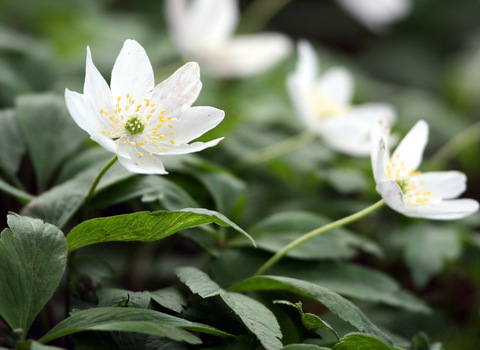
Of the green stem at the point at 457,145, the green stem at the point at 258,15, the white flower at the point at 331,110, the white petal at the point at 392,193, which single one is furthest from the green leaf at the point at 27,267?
the green stem at the point at 258,15

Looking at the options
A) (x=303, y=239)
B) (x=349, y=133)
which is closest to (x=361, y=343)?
(x=303, y=239)

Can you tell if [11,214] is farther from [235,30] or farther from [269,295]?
[235,30]

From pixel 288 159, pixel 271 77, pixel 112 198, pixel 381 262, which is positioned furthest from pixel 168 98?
pixel 271 77

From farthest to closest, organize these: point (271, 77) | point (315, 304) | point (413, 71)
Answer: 1. point (413, 71)
2. point (271, 77)
3. point (315, 304)

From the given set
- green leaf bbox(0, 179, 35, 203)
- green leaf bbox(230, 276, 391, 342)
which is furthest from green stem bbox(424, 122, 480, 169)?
green leaf bbox(0, 179, 35, 203)

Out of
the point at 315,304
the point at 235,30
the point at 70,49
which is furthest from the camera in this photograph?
the point at 235,30

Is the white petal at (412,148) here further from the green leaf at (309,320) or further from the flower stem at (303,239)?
the green leaf at (309,320)
